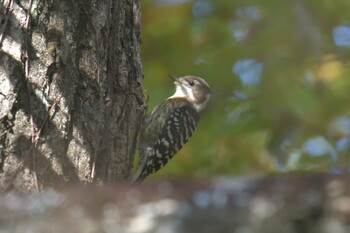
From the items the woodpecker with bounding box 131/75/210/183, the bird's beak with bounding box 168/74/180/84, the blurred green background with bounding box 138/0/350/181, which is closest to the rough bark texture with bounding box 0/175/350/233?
the blurred green background with bounding box 138/0/350/181

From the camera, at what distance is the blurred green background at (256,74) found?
5.60 metres

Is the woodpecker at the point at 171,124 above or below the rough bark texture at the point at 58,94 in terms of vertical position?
above

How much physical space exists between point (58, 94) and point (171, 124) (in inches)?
95.2

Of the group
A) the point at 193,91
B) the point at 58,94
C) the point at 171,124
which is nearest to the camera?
the point at 58,94

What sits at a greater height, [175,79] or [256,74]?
[175,79]

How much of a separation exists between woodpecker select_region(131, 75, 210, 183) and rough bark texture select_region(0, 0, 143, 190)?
116cm

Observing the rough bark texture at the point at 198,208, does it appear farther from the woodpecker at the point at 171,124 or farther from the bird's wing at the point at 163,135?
the bird's wing at the point at 163,135

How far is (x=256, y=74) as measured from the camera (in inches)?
222

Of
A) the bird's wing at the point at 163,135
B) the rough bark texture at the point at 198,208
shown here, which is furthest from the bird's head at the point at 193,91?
the rough bark texture at the point at 198,208

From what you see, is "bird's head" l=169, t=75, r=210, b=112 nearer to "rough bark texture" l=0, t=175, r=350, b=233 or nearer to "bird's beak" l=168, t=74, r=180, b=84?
"bird's beak" l=168, t=74, r=180, b=84

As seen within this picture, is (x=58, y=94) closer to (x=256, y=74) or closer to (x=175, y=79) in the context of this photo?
(x=256, y=74)

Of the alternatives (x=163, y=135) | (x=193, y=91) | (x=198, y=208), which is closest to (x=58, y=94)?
(x=198, y=208)

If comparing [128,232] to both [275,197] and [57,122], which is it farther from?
[57,122]

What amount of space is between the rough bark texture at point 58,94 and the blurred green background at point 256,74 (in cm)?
97
